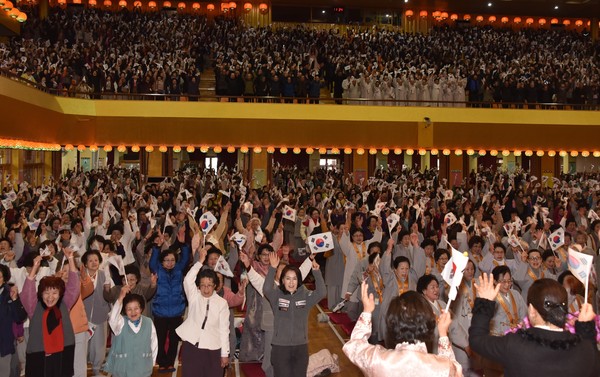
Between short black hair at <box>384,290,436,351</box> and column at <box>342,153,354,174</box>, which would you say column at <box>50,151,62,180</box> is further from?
short black hair at <box>384,290,436,351</box>

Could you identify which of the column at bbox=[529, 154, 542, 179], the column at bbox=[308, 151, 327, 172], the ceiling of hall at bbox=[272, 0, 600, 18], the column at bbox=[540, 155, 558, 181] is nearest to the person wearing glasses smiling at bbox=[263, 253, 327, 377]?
the column at bbox=[529, 154, 542, 179]

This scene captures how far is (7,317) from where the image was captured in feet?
19.6

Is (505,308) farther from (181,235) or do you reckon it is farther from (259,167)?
(259,167)

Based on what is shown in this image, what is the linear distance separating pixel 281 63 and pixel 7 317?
1776 centimetres

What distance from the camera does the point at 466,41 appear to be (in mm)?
29812

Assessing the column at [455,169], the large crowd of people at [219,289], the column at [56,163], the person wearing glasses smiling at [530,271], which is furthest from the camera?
the column at [455,169]

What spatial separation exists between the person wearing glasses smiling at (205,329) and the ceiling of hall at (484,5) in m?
29.2

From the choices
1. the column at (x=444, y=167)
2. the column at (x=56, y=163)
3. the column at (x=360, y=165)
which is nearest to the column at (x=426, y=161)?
the column at (x=444, y=167)

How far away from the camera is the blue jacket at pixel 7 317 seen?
19.5 feet

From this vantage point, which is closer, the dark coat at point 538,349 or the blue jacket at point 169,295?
the dark coat at point 538,349

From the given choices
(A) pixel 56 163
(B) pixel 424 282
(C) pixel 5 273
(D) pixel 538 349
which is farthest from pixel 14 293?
(A) pixel 56 163

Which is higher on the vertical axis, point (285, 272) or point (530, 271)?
point (285, 272)

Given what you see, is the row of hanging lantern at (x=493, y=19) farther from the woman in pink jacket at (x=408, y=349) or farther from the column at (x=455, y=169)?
the woman in pink jacket at (x=408, y=349)

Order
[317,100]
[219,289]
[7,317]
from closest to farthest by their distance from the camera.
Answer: [7,317] → [219,289] → [317,100]
